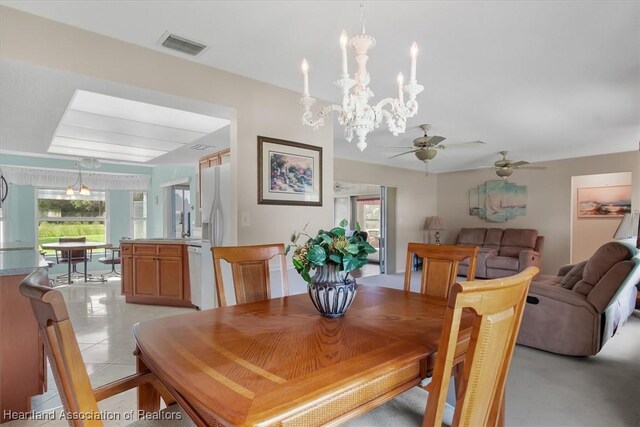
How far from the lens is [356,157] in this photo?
20.6 ft

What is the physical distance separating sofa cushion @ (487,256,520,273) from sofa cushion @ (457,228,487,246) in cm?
69

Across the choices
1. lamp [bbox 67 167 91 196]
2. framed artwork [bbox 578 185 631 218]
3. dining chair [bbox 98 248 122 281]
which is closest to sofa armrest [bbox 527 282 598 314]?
framed artwork [bbox 578 185 631 218]

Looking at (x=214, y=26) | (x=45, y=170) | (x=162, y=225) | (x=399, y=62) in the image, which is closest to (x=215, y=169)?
(x=214, y=26)

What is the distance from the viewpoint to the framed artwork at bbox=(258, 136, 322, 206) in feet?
8.95

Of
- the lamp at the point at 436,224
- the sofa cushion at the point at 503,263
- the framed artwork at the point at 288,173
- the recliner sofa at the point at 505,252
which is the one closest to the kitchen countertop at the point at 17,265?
the framed artwork at the point at 288,173

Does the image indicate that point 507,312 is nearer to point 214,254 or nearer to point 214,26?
point 214,254

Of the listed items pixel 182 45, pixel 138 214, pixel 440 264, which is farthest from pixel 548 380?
pixel 138 214

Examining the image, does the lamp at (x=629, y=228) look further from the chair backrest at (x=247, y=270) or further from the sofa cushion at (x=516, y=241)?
the chair backrest at (x=247, y=270)

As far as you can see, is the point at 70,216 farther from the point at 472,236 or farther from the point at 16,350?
the point at 472,236

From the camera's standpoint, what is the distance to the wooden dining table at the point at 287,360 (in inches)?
30.6

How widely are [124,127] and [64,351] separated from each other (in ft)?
12.8

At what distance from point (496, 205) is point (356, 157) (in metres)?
3.34

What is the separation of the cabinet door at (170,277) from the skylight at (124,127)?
1636mm

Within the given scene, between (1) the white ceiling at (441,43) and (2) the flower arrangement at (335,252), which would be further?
(1) the white ceiling at (441,43)
